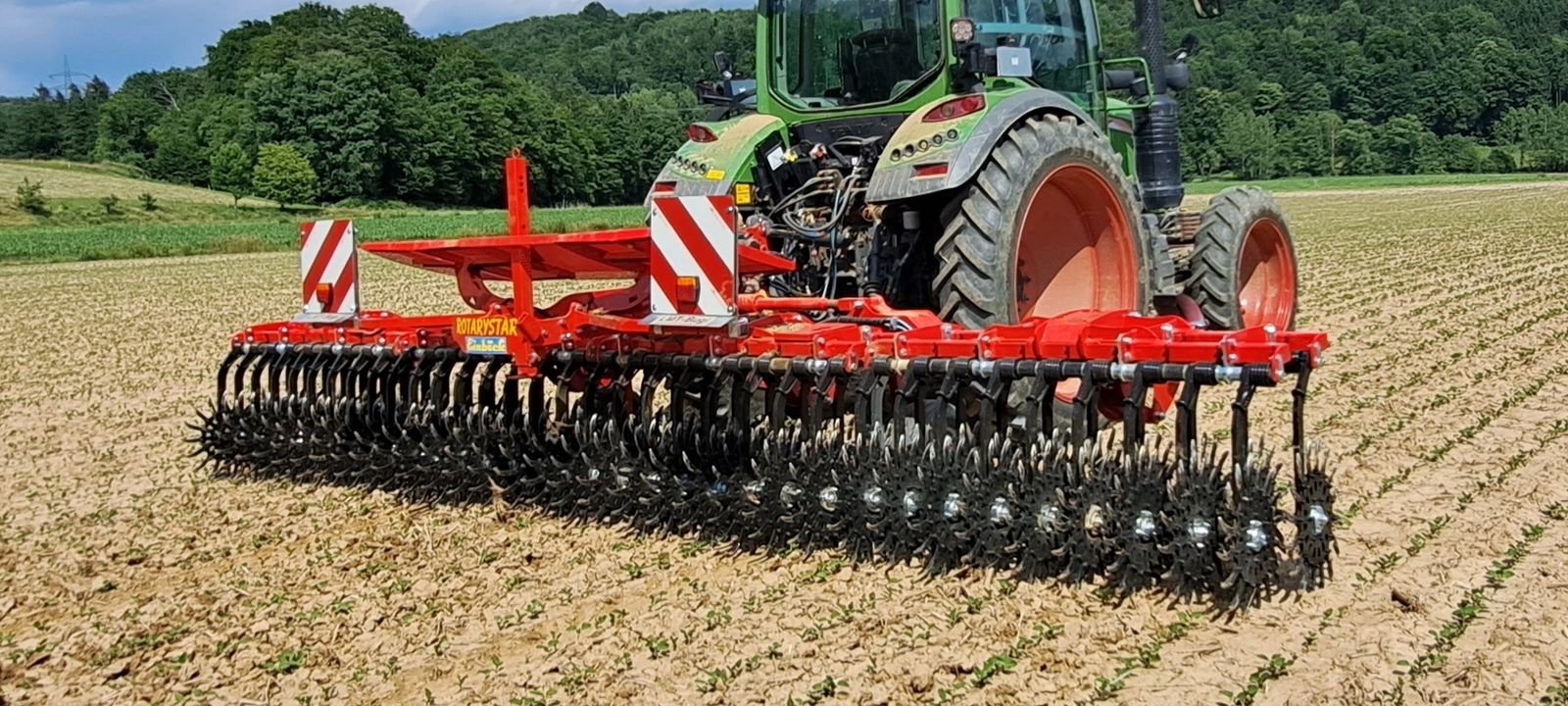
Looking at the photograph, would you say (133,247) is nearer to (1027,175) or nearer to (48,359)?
(48,359)

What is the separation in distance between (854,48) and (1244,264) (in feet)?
9.39

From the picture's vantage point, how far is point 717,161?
5211 mm

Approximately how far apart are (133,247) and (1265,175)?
5562cm

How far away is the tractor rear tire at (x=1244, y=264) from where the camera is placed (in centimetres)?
634

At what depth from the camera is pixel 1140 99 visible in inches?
264

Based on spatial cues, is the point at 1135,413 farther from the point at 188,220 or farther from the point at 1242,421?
the point at 188,220

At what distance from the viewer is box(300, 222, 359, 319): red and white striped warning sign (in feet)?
17.0

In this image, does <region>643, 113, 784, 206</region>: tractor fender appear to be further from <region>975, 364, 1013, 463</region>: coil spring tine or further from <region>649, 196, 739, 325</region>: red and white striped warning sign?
<region>975, 364, 1013, 463</region>: coil spring tine

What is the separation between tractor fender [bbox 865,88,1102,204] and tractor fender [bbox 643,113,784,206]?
2.75 ft

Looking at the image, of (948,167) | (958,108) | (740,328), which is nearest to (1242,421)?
(948,167)

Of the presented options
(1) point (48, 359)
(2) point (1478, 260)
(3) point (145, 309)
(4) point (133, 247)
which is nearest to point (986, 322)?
(1) point (48, 359)

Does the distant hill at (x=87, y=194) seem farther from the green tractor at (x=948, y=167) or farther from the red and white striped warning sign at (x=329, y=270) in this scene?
the green tractor at (x=948, y=167)

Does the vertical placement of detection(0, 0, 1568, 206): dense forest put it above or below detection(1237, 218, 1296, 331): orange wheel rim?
above

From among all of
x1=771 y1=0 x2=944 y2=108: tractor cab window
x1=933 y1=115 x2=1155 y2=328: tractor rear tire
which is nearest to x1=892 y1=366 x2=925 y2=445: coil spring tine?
x1=933 y1=115 x2=1155 y2=328: tractor rear tire
